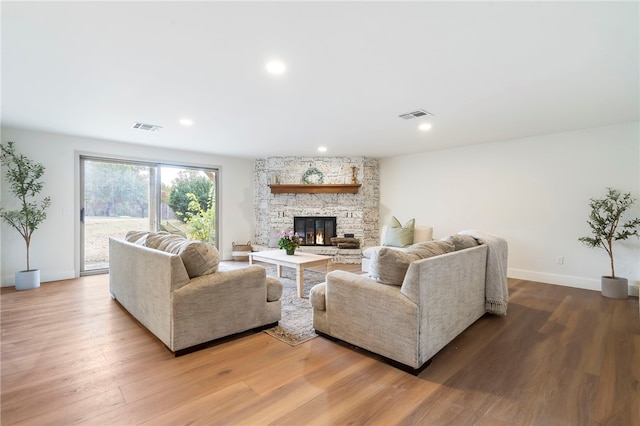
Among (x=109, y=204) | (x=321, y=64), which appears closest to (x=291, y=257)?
(x=321, y=64)

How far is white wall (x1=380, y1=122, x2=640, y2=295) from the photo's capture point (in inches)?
164

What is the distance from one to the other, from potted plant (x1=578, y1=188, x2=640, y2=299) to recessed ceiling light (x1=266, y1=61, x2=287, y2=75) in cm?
459

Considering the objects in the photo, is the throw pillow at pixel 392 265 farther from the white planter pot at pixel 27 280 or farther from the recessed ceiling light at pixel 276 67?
the white planter pot at pixel 27 280

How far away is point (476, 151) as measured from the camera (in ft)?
17.8

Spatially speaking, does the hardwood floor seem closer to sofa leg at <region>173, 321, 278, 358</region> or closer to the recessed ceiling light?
sofa leg at <region>173, 321, 278, 358</region>

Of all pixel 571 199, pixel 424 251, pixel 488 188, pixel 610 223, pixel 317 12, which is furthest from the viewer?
pixel 488 188

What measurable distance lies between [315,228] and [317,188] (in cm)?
93

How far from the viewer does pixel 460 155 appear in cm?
563

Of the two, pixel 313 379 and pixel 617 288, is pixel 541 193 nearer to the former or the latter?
pixel 617 288

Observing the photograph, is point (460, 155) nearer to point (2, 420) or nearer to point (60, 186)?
point (2, 420)

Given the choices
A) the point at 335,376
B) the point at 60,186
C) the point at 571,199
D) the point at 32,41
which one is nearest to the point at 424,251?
the point at 335,376

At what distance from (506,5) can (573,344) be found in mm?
2801

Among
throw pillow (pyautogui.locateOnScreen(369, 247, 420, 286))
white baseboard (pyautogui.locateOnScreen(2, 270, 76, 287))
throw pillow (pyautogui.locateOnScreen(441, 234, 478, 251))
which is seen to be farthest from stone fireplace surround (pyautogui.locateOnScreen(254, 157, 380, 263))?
throw pillow (pyautogui.locateOnScreen(369, 247, 420, 286))

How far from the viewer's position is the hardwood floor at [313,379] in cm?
170
